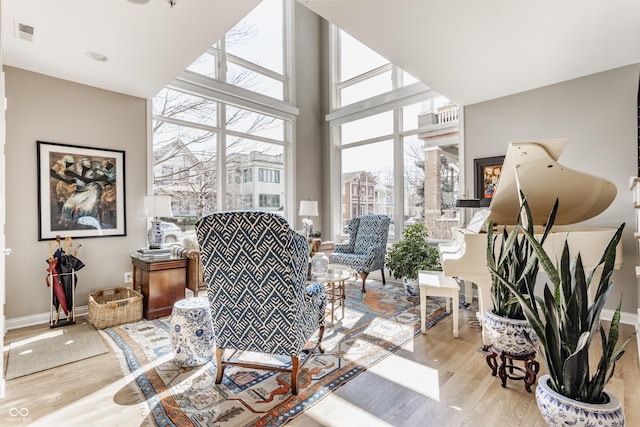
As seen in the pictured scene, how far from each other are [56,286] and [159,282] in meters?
0.94

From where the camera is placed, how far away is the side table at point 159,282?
338 cm

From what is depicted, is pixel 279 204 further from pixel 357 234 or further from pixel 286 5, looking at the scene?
pixel 286 5

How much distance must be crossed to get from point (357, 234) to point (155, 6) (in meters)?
3.89

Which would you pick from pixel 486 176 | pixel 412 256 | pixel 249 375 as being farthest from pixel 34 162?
pixel 486 176

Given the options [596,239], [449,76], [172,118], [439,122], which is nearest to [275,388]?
[596,239]

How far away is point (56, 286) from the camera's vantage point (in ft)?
10.3

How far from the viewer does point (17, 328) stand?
10.3ft

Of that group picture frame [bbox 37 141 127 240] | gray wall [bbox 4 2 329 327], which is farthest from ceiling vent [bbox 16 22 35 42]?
picture frame [bbox 37 141 127 240]

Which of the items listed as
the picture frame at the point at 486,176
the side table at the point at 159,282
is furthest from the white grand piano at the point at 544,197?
the side table at the point at 159,282

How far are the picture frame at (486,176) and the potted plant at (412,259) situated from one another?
0.88 meters

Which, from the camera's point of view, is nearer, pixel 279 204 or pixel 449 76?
pixel 449 76

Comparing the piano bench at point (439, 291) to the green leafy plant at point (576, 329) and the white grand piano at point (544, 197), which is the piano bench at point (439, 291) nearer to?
the white grand piano at point (544, 197)

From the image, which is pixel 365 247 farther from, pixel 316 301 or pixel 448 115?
pixel 316 301

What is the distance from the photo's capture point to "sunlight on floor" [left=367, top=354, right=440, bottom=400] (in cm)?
204
